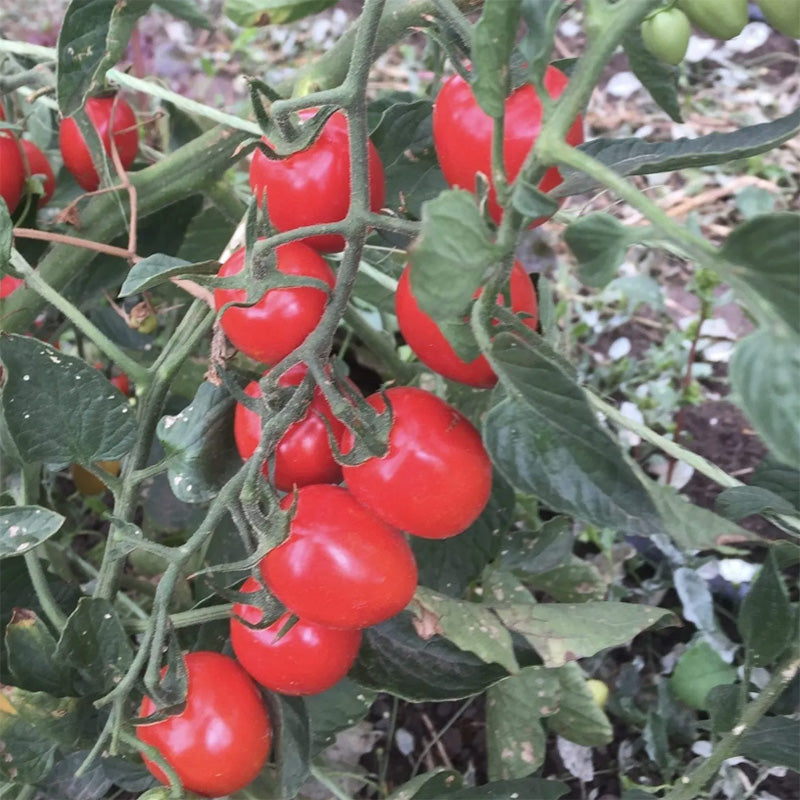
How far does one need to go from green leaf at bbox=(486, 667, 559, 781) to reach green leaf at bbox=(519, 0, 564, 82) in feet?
1.93

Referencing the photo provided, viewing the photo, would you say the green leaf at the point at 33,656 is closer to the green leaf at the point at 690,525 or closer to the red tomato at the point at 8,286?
the red tomato at the point at 8,286

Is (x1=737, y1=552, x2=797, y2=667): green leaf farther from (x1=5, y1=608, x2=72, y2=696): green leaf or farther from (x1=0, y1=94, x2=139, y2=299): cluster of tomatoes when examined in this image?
(x1=0, y1=94, x2=139, y2=299): cluster of tomatoes

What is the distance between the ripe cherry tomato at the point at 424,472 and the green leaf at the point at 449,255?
0.16 metres

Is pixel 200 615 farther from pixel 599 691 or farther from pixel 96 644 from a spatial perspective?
pixel 599 691

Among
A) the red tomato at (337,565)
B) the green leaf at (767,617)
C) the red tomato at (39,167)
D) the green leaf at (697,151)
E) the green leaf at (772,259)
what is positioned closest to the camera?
the green leaf at (772,259)

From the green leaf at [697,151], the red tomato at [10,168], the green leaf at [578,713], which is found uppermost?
the green leaf at [697,151]

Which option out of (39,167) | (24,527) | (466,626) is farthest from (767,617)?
(39,167)

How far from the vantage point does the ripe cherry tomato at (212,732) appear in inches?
23.1

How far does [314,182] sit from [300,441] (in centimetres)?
17

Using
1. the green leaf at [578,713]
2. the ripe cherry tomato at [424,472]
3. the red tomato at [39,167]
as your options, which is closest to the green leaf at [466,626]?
the ripe cherry tomato at [424,472]

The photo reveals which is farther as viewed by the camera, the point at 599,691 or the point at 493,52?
the point at 599,691

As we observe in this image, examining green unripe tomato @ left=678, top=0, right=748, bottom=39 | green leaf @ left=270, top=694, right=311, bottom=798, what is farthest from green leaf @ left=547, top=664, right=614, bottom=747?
green unripe tomato @ left=678, top=0, right=748, bottom=39

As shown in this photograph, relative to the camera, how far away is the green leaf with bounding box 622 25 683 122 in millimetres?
558

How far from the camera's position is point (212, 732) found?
59cm
